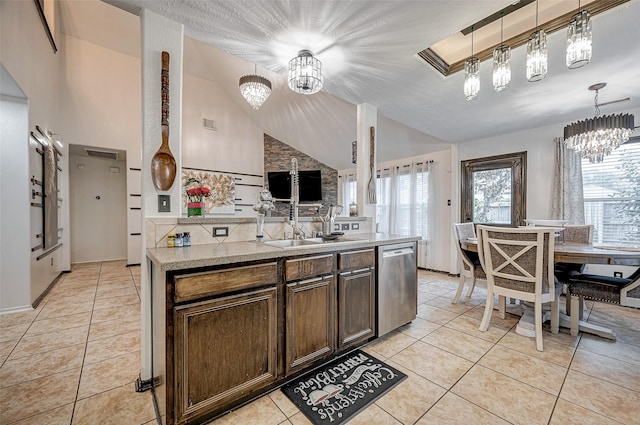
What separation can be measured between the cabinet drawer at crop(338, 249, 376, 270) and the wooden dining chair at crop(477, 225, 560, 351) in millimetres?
1156

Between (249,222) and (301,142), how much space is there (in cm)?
452

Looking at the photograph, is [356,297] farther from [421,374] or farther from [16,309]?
[16,309]

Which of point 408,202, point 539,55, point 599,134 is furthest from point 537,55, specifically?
point 408,202

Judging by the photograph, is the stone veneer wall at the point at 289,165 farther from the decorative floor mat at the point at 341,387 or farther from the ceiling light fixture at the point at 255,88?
the decorative floor mat at the point at 341,387

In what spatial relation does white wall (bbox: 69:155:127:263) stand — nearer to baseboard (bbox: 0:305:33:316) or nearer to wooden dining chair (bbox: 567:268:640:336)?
baseboard (bbox: 0:305:33:316)

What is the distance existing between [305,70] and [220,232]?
1.45m

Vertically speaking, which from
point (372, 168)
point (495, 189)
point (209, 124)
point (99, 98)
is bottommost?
point (495, 189)

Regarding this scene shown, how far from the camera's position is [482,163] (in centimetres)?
433

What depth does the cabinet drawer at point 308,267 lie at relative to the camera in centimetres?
161

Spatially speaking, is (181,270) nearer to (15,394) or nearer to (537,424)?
(15,394)

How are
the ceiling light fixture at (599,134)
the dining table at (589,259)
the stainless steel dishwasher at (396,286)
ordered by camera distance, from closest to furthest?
1. the dining table at (589,259)
2. the stainless steel dishwasher at (396,286)
3. the ceiling light fixture at (599,134)

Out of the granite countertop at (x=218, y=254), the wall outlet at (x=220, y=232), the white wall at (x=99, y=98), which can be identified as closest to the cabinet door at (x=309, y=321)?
the granite countertop at (x=218, y=254)

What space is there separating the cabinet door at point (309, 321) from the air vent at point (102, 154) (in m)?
5.67

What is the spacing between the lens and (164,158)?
1635 millimetres
